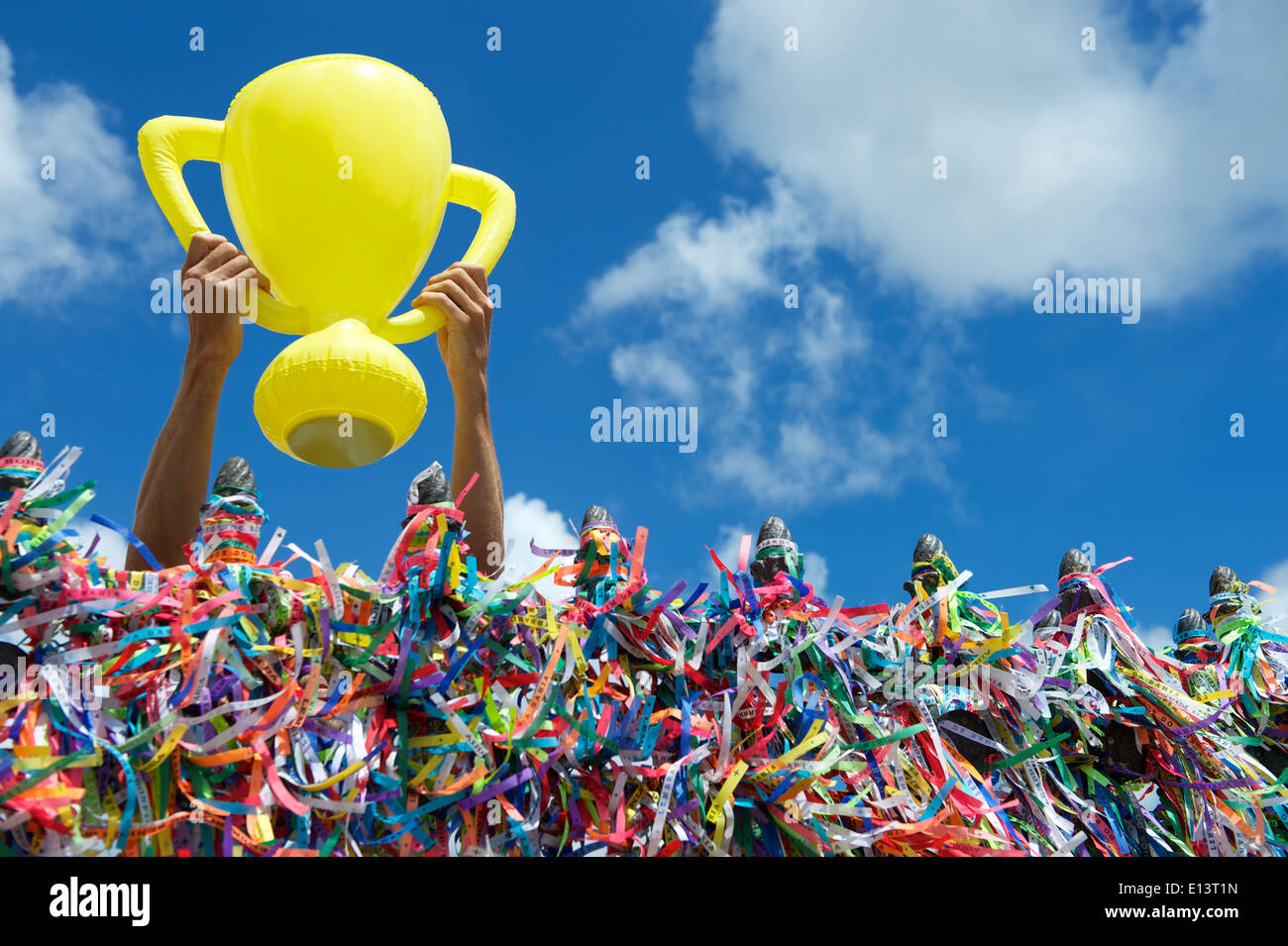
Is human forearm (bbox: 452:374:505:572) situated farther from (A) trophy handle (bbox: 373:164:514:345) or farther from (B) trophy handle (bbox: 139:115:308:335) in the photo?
(B) trophy handle (bbox: 139:115:308:335)

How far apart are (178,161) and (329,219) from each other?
1.38 feet

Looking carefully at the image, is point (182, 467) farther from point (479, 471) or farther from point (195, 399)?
point (479, 471)

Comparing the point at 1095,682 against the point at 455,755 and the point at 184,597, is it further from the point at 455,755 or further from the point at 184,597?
the point at 184,597

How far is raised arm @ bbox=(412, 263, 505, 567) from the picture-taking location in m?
2.18

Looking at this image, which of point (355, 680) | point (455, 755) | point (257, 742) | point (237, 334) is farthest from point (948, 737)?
point (237, 334)

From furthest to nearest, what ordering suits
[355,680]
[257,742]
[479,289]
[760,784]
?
1. [479,289]
2. [760,784]
3. [355,680]
4. [257,742]

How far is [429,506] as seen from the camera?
1.84 metres

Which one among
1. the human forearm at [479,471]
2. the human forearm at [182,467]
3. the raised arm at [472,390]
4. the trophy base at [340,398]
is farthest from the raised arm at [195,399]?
the human forearm at [479,471]

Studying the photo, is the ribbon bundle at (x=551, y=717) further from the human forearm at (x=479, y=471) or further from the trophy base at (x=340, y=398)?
the human forearm at (x=479, y=471)

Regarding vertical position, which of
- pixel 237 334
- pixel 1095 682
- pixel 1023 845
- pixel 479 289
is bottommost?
pixel 1023 845

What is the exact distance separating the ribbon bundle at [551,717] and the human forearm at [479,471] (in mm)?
288

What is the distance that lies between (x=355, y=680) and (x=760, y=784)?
706mm

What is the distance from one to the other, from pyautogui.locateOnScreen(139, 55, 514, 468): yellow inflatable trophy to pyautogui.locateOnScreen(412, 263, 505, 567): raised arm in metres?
0.07

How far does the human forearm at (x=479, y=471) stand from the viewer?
7.22 feet
